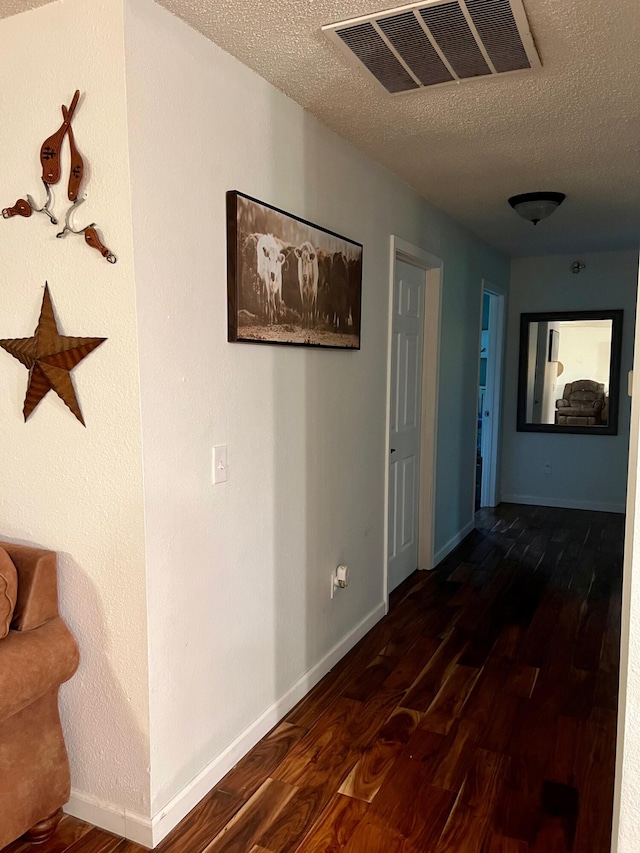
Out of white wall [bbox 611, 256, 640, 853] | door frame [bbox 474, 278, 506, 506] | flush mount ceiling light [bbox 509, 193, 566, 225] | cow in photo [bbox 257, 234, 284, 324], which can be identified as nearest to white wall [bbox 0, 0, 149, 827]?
cow in photo [bbox 257, 234, 284, 324]

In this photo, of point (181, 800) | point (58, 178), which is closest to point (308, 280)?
point (58, 178)

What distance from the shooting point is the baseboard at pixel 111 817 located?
1814 millimetres

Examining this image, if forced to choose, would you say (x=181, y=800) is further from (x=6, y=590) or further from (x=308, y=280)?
(x=308, y=280)

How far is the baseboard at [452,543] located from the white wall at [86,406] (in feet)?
9.07

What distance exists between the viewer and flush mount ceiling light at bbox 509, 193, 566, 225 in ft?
11.4

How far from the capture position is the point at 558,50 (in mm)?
1909

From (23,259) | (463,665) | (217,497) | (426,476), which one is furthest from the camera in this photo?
(426,476)

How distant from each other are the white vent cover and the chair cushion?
1.73 m

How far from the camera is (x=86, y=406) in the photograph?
5.74 feet

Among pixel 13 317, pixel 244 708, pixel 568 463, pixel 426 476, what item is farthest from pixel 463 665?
pixel 568 463

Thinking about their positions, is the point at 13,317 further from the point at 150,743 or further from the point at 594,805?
the point at 594,805

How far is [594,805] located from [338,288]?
6.78ft

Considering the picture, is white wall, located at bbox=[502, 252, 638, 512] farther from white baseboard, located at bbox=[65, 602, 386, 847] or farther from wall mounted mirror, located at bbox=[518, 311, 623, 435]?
white baseboard, located at bbox=[65, 602, 386, 847]

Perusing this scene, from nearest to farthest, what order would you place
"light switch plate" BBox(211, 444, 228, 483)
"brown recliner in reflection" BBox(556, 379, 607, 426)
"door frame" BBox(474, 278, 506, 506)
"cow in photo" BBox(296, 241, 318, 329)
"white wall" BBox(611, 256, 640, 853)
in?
"white wall" BBox(611, 256, 640, 853) < "light switch plate" BBox(211, 444, 228, 483) < "cow in photo" BBox(296, 241, 318, 329) < "brown recliner in reflection" BBox(556, 379, 607, 426) < "door frame" BBox(474, 278, 506, 506)
